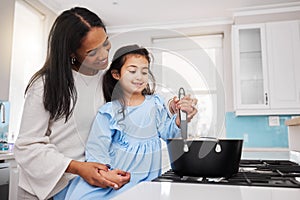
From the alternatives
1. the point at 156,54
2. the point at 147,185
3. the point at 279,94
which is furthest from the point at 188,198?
the point at 279,94

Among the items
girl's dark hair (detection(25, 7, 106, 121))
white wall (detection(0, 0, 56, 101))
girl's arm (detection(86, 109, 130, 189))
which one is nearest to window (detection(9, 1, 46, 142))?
white wall (detection(0, 0, 56, 101))

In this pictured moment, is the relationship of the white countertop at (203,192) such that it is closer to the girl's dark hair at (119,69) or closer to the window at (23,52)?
the girl's dark hair at (119,69)

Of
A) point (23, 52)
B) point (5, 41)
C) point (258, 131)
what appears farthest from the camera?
point (258, 131)

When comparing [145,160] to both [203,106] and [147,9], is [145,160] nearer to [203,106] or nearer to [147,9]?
[203,106]

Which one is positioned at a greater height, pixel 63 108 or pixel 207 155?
pixel 63 108

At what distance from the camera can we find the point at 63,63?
0.85 meters

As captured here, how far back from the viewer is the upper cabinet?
9.62 feet

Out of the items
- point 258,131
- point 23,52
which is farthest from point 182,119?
point 258,131

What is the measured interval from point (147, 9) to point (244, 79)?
1234mm

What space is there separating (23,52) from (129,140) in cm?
242

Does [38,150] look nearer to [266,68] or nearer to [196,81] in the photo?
[196,81]

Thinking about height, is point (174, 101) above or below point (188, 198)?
above

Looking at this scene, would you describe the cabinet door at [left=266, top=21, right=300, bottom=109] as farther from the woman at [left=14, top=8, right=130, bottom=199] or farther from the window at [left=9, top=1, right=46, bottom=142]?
the woman at [left=14, top=8, right=130, bottom=199]

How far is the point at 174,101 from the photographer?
0.75 metres
